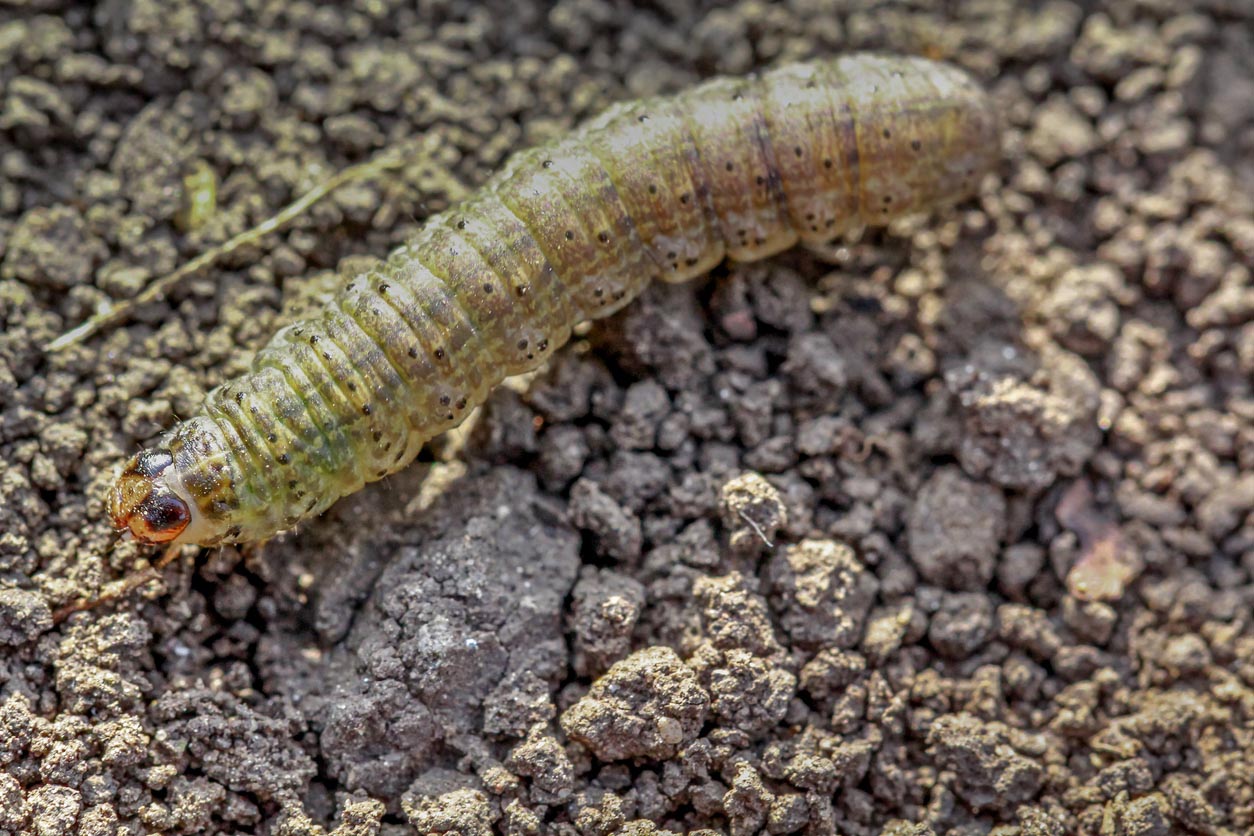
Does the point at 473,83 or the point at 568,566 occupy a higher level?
the point at 473,83

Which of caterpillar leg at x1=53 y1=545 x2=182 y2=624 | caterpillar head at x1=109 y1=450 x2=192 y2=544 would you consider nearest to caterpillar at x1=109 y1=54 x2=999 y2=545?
caterpillar head at x1=109 y1=450 x2=192 y2=544

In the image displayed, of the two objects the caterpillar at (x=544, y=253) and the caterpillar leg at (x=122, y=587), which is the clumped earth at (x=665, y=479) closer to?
the caterpillar leg at (x=122, y=587)

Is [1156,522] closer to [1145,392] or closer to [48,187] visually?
[1145,392]

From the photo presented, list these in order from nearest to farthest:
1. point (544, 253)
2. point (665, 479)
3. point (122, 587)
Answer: point (122, 587) < point (544, 253) < point (665, 479)

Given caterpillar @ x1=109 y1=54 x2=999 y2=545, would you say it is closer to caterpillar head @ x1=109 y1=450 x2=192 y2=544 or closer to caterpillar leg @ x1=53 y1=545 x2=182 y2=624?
caterpillar head @ x1=109 y1=450 x2=192 y2=544

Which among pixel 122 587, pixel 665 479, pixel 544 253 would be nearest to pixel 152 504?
pixel 122 587

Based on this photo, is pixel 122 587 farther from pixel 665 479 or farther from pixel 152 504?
pixel 665 479

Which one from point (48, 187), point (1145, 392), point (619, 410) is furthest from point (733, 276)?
point (48, 187)

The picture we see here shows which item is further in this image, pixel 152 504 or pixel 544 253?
pixel 544 253
